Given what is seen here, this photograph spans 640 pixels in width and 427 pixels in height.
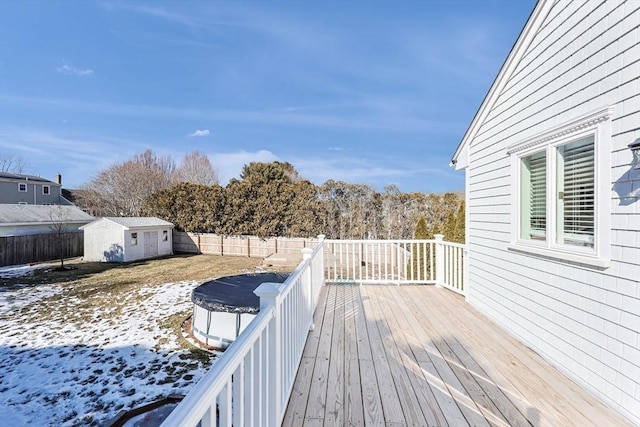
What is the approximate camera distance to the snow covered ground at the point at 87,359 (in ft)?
11.4

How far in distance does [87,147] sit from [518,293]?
85.1 ft

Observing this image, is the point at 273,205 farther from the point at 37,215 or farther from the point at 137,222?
the point at 37,215

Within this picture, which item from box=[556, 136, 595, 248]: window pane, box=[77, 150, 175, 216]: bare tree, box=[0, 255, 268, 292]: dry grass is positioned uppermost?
box=[77, 150, 175, 216]: bare tree

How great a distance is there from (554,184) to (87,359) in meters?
6.70

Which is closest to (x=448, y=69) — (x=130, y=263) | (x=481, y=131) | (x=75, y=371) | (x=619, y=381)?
(x=481, y=131)

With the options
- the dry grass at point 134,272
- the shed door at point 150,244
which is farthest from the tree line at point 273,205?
the dry grass at point 134,272

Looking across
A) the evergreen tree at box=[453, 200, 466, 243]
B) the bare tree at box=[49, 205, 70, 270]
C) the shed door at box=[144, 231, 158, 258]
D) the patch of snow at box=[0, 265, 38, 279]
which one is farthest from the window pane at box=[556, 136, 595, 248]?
the bare tree at box=[49, 205, 70, 270]

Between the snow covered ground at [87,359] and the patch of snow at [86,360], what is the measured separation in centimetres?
1

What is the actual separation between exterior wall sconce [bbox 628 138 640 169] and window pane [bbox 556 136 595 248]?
0.42 meters

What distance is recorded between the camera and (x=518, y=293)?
347 cm

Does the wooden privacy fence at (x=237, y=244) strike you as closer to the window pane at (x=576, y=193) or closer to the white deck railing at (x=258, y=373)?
the window pane at (x=576, y=193)

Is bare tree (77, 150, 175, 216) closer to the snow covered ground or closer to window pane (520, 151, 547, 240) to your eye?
the snow covered ground

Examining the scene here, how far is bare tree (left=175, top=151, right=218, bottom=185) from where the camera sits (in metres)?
23.4

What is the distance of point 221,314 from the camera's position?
5051mm
